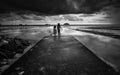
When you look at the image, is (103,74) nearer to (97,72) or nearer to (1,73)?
(97,72)

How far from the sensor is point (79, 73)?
4.68 m

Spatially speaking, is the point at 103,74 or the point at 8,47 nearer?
the point at 103,74

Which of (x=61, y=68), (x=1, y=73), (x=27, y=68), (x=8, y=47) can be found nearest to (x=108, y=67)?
(x=61, y=68)

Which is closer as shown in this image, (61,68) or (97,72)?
(97,72)

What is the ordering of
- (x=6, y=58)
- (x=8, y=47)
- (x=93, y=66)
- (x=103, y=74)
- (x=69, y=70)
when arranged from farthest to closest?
1. (x=8, y=47)
2. (x=6, y=58)
3. (x=93, y=66)
4. (x=69, y=70)
5. (x=103, y=74)

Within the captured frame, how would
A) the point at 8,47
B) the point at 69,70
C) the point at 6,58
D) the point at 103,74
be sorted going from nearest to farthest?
1. the point at 103,74
2. the point at 69,70
3. the point at 6,58
4. the point at 8,47

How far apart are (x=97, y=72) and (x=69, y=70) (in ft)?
4.09

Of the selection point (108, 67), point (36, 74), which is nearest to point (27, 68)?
point (36, 74)

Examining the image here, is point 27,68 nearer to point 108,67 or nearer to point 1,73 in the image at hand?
point 1,73

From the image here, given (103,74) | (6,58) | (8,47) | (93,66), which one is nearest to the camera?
(103,74)

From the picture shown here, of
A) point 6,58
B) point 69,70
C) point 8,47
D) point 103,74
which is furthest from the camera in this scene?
point 8,47

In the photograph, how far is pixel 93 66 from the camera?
215 inches

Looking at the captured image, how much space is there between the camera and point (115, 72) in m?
4.69

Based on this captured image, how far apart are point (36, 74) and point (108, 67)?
3459 millimetres
